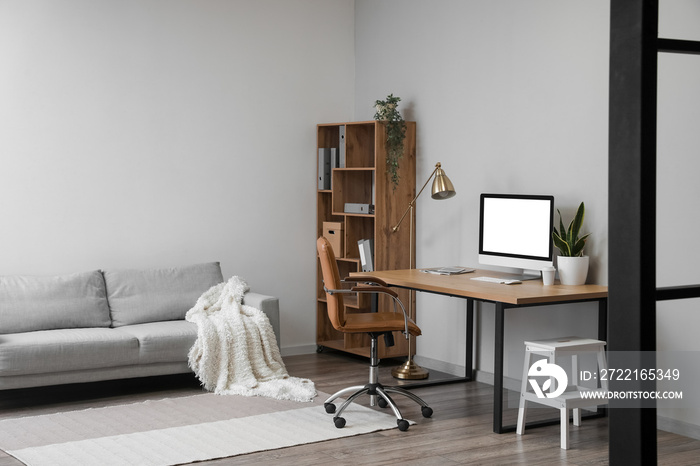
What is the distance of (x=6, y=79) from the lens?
17.1ft

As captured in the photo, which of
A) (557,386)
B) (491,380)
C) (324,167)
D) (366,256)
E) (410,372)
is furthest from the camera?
(324,167)

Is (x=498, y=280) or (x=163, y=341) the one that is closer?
(x=498, y=280)

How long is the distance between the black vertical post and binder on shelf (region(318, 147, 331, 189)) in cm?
A: 452

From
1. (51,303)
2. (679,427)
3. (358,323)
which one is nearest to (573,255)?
(679,427)

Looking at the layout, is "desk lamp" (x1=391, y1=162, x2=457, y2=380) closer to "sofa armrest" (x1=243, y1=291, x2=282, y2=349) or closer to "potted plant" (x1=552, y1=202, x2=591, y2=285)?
"potted plant" (x1=552, y1=202, x2=591, y2=285)

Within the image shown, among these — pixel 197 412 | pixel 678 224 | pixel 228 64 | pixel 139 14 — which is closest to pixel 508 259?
pixel 678 224

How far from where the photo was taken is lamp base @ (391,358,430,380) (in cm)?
544

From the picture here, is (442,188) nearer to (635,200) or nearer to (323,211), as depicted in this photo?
(323,211)

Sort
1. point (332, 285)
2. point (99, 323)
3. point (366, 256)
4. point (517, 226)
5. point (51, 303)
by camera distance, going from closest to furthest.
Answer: point (332, 285) < point (517, 226) < point (51, 303) < point (99, 323) < point (366, 256)

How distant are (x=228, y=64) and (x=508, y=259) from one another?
2571 millimetres

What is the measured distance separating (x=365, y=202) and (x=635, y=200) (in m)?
4.64

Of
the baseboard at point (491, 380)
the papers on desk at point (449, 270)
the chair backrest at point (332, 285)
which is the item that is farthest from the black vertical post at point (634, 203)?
the baseboard at point (491, 380)

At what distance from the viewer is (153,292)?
5414 mm

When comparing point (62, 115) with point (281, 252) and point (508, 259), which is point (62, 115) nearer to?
point (281, 252)
